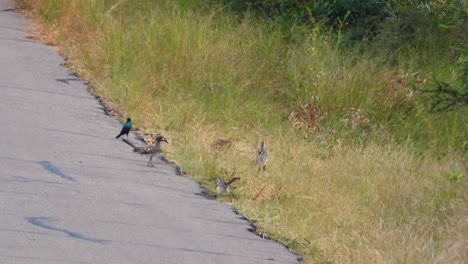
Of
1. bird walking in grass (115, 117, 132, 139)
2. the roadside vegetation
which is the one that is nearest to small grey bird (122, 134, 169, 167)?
bird walking in grass (115, 117, 132, 139)

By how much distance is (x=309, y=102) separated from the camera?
14633 millimetres

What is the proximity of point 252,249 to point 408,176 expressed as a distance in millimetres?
3088

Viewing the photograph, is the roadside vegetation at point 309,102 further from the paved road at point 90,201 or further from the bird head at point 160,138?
the paved road at point 90,201

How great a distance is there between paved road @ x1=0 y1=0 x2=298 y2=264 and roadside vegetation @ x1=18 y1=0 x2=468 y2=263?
439 millimetres

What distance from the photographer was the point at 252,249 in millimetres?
9102

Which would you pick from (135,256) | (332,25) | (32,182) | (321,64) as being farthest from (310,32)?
(135,256)

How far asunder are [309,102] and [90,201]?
5.49 metres

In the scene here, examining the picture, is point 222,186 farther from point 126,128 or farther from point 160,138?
point 126,128

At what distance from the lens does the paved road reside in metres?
8.38

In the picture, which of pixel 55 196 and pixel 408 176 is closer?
pixel 55 196

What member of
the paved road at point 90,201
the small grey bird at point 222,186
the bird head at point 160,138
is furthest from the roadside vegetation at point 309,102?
the paved road at point 90,201

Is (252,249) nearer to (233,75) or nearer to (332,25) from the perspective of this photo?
(233,75)

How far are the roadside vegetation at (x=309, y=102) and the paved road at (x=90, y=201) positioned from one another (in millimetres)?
439

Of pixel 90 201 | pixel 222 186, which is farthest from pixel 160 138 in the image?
pixel 90 201
